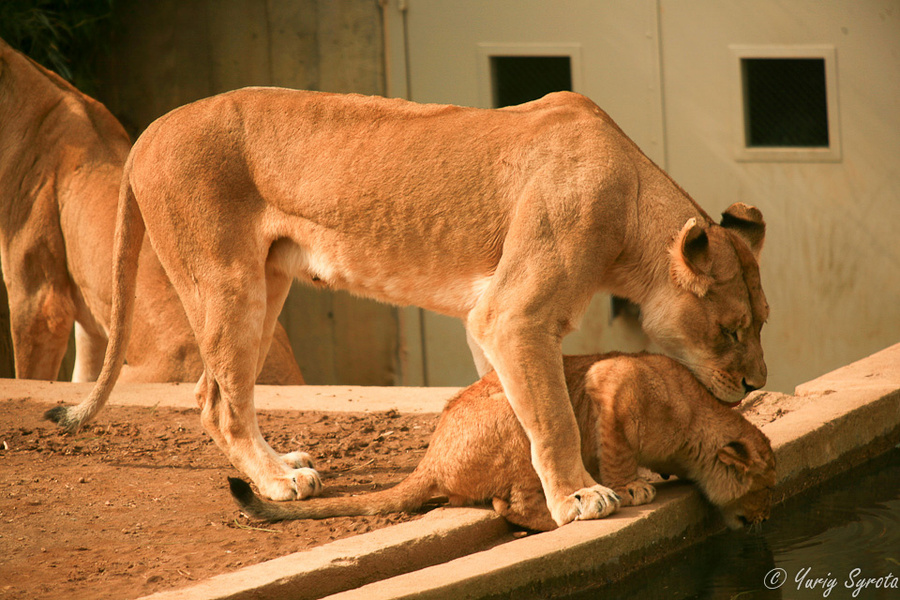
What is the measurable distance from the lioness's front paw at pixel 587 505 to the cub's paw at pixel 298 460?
1.33m

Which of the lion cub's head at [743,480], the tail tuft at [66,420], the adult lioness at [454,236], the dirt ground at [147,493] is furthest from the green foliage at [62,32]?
the lion cub's head at [743,480]

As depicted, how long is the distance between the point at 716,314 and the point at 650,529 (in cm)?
91

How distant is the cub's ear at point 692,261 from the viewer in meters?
3.88

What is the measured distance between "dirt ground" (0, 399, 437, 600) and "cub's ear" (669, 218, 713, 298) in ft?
4.50

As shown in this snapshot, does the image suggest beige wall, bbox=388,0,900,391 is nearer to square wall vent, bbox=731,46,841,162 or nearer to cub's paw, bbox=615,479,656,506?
square wall vent, bbox=731,46,841,162

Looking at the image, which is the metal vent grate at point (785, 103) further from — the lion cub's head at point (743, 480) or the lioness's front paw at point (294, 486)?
the lioness's front paw at point (294, 486)

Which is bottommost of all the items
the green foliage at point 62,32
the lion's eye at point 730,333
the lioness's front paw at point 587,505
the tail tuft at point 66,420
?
the lioness's front paw at point 587,505

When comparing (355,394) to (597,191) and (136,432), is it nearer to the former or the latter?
(136,432)

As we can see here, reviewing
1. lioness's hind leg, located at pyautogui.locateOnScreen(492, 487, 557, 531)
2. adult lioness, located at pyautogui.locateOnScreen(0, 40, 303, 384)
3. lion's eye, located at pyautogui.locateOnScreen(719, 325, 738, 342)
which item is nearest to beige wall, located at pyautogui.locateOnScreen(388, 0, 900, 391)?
adult lioness, located at pyautogui.locateOnScreen(0, 40, 303, 384)

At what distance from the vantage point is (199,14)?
28.8 ft

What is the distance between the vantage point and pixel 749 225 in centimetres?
Answer: 430

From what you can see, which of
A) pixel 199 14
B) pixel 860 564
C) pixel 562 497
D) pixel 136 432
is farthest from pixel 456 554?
pixel 199 14

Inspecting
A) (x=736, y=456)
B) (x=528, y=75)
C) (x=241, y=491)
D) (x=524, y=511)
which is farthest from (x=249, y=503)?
(x=528, y=75)

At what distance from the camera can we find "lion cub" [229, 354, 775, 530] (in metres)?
3.77
